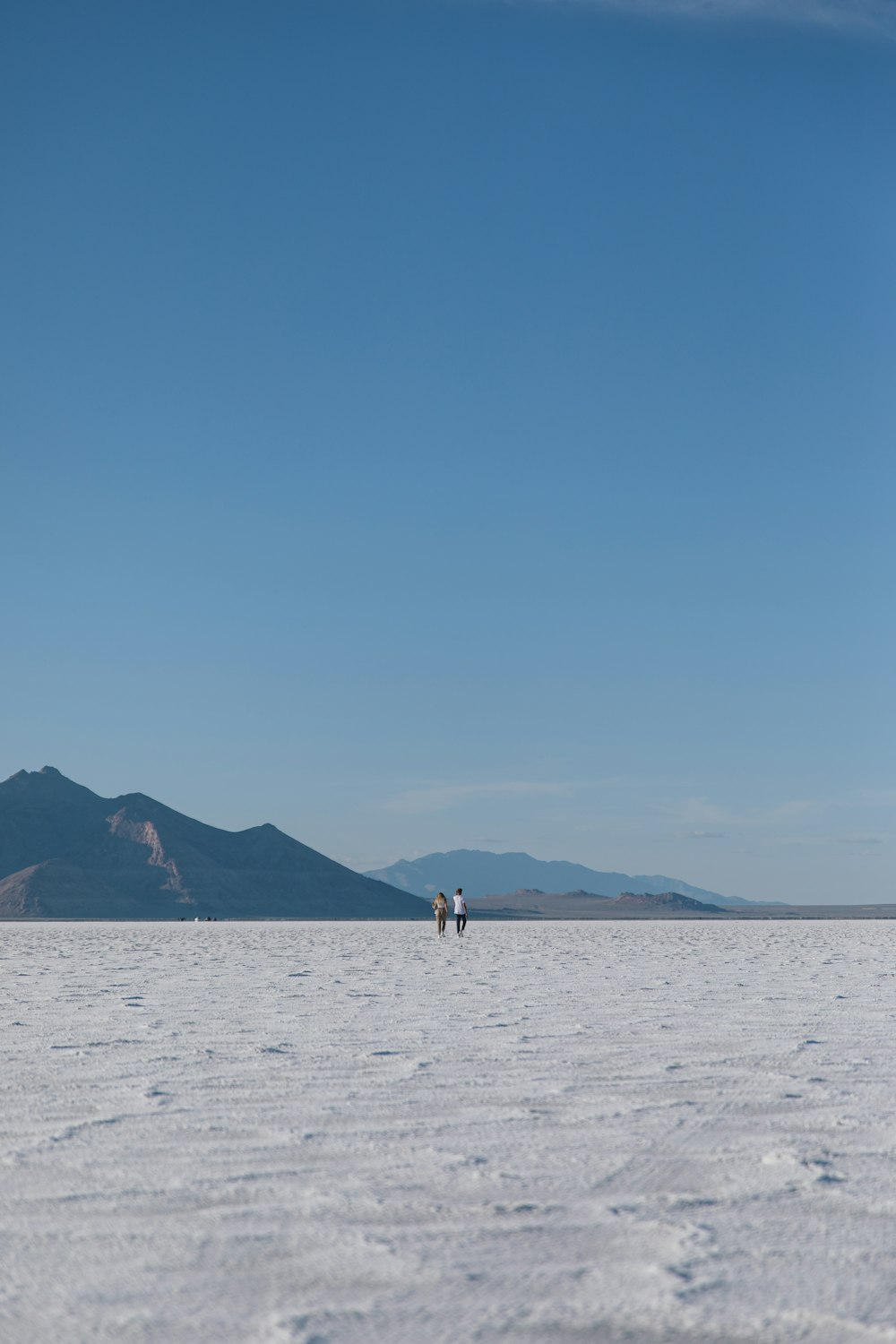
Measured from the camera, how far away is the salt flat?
3.62 meters

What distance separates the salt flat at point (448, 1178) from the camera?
3617 mm

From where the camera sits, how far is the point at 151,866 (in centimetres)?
13975

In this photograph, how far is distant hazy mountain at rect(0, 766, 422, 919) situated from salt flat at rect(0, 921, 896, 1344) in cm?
11365

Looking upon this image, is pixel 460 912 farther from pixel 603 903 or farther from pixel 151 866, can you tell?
pixel 603 903

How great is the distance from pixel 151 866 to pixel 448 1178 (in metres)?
140

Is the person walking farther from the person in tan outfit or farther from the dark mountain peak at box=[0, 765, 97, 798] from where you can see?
the dark mountain peak at box=[0, 765, 97, 798]

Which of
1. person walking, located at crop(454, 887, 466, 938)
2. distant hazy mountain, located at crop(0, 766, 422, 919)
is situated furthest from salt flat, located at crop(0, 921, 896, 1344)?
distant hazy mountain, located at crop(0, 766, 422, 919)

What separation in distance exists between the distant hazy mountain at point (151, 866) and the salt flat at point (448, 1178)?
113653mm

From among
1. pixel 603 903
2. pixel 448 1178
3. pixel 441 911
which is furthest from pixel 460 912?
pixel 603 903

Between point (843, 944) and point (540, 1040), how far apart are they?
23460 millimetres

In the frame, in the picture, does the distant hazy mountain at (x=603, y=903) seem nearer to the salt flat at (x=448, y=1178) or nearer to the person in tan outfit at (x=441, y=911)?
the person in tan outfit at (x=441, y=911)

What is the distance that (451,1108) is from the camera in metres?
6.52

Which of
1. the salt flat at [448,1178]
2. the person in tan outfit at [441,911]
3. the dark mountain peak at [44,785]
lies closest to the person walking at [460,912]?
the person in tan outfit at [441,911]

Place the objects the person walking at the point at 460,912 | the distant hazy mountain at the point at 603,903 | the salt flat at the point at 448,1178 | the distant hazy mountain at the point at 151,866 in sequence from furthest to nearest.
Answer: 1. the distant hazy mountain at the point at 603,903
2. the distant hazy mountain at the point at 151,866
3. the person walking at the point at 460,912
4. the salt flat at the point at 448,1178
